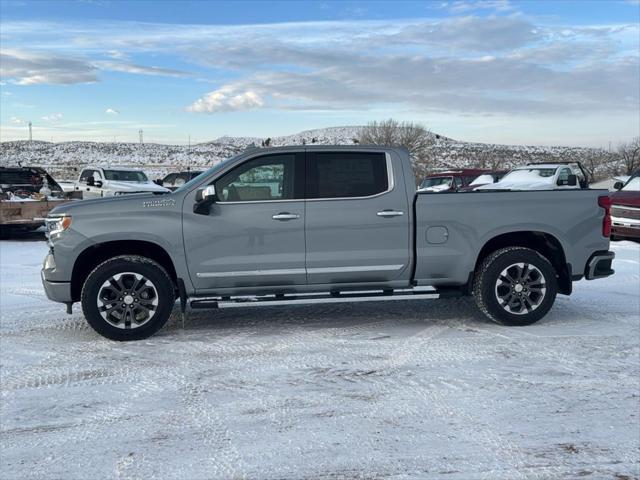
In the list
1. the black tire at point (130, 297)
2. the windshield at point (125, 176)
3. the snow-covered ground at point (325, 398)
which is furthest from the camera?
the windshield at point (125, 176)

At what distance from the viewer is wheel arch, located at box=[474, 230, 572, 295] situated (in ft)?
21.1

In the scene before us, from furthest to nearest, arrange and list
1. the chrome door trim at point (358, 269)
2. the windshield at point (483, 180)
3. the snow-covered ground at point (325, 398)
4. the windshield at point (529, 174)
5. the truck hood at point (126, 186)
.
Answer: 1. the windshield at point (483, 180)
2. the truck hood at point (126, 186)
3. the windshield at point (529, 174)
4. the chrome door trim at point (358, 269)
5. the snow-covered ground at point (325, 398)

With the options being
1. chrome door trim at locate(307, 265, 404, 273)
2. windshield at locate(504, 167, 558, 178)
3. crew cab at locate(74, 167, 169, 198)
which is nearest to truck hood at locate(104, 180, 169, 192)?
crew cab at locate(74, 167, 169, 198)

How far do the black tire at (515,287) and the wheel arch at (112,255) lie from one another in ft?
10.5

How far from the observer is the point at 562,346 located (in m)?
5.62

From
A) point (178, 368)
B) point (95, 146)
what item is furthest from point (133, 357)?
point (95, 146)

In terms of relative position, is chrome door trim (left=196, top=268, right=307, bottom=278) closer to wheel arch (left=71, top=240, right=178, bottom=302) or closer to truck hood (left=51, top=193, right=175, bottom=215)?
wheel arch (left=71, top=240, right=178, bottom=302)

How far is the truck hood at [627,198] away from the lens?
43.9 ft

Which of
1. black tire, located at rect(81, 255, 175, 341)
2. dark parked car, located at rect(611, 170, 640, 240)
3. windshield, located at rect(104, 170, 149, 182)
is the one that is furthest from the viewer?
windshield, located at rect(104, 170, 149, 182)

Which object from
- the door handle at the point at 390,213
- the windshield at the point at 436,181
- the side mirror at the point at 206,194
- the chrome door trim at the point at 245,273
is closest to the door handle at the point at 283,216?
the chrome door trim at the point at 245,273

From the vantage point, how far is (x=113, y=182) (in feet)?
66.3

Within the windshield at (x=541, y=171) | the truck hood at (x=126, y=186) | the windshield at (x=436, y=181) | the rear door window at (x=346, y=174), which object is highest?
the windshield at (x=541, y=171)

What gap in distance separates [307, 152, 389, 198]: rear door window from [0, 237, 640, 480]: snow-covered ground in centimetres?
143

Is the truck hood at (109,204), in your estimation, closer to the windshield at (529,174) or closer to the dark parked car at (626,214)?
the dark parked car at (626,214)
